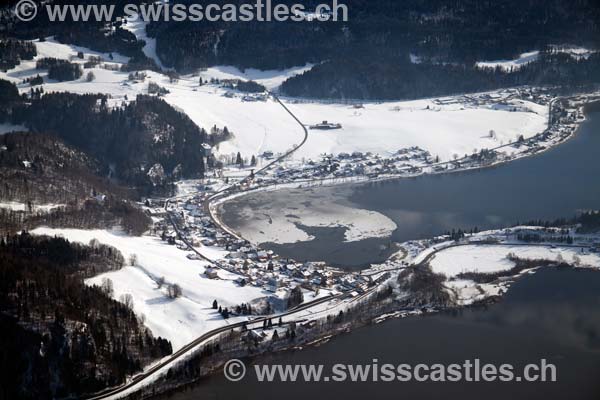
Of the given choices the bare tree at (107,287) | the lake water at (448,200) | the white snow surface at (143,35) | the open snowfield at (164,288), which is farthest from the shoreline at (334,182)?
the white snow surface at (143,35)

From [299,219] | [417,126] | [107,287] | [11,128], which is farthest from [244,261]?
[417,126]

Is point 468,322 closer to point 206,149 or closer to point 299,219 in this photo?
point 299,219

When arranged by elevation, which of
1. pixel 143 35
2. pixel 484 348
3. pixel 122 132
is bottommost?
pixel 484 348

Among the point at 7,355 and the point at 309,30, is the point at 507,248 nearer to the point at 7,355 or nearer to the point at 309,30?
the point at 7,355

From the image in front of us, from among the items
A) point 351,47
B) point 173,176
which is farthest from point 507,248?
point 351,47

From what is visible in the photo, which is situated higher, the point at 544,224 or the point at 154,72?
the point at 154,72

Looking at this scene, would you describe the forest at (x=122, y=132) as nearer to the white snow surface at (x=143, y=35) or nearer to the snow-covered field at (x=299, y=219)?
the snow-covered field at (x=299, y=219)
